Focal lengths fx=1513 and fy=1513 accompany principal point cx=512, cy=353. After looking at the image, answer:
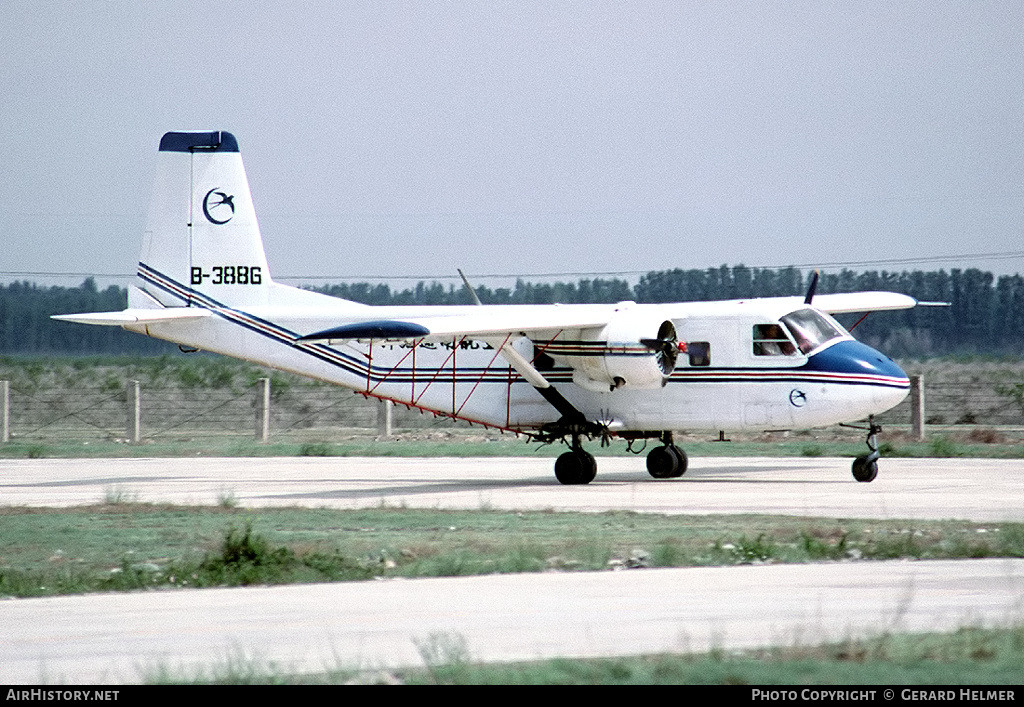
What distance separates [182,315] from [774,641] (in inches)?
882

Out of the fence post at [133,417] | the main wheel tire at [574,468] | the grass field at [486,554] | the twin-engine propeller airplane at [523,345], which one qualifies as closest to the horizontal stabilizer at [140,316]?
the twin-engine propeller airplane at [523,345]

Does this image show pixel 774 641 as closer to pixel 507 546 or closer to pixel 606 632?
pixel 606 632

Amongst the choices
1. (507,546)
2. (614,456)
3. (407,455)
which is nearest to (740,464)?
(614,456)

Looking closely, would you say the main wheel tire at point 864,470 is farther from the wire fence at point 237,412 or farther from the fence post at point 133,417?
the fence post at point 133,417

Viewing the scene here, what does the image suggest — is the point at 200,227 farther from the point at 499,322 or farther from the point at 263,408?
the point at 263,408

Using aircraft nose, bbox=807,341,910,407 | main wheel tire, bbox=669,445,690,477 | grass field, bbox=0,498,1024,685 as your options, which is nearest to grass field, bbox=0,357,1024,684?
grass field, bbox=0,498,1024,685

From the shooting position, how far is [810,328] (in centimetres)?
2648

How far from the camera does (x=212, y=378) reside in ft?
226

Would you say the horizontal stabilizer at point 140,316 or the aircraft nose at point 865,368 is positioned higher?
the horizontal stabilizer at point 140,316

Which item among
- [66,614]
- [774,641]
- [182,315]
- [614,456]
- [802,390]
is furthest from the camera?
[614,456]

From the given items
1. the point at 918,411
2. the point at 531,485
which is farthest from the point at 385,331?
the point at 918,411

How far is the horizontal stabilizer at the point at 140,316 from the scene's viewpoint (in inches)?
1108

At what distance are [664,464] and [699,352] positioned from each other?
7.41 feet

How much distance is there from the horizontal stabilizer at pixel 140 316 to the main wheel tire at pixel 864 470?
1328 cm
